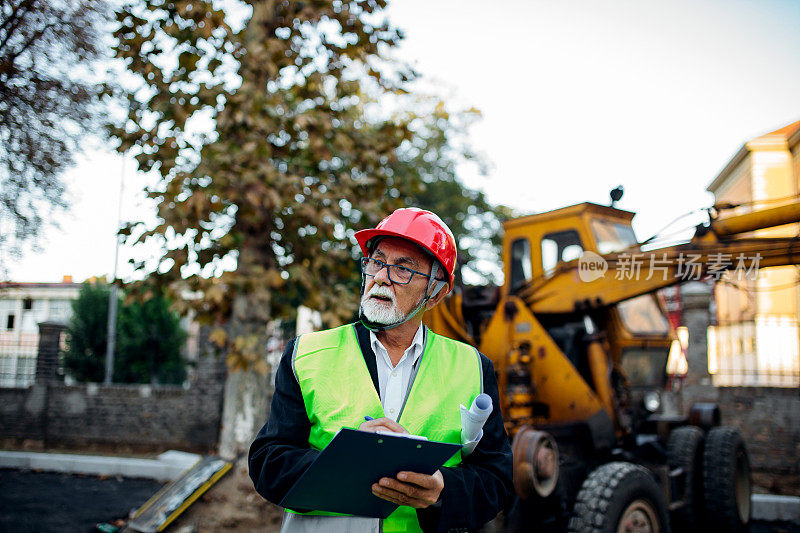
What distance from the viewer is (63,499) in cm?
906

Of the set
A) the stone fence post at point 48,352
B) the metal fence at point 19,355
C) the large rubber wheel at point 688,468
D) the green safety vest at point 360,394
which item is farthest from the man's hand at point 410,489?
the metal fence at point 19,355

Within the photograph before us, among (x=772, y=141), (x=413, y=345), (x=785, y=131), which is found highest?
(x=785, y=131)

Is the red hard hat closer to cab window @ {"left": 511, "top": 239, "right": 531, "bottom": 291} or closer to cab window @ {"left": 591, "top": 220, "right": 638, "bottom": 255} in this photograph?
cab window @ {"left": 591, "top": 220, "right": 638, "bottom": 255}

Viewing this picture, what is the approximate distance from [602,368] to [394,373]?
4.24 meters

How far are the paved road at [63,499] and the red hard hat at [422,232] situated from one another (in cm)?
682

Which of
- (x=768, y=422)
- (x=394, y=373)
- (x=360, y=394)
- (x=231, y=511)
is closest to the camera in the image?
(x=360, y=394)

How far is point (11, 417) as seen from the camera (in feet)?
44.8

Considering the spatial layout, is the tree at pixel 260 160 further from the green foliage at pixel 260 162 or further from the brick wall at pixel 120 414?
the brick wall at pixel 120 414

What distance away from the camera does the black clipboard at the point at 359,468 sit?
1701 millimetres

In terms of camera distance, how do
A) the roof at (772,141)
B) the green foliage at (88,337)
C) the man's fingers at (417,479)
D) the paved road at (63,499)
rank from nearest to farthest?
1. the man's fingers at (417,479)
2. the paved road at (63,499)
3. the green foliage at (88,337)
4. the roof at (772,141)

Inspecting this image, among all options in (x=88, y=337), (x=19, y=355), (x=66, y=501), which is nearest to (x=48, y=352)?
(x=19, y=355)

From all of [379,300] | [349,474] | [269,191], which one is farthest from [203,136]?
[349,474]

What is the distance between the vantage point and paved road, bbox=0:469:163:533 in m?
7.63

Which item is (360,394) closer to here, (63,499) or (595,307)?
(595,307)
